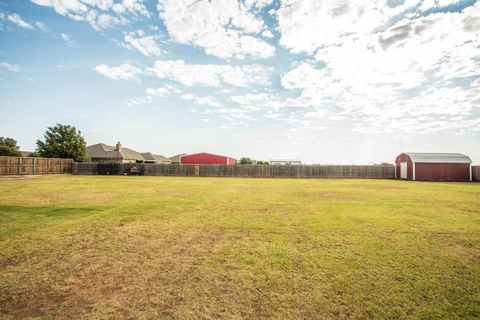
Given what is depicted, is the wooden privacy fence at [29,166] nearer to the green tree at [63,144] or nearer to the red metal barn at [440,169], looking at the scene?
the green tree at [63,144]

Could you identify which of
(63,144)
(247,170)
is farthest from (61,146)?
(247,170)

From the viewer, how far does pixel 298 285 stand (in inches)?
147

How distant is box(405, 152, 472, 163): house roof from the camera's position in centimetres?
3356

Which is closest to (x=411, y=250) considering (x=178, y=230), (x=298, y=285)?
(x=298, y=285)

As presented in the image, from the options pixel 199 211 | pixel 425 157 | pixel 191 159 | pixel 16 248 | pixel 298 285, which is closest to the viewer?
pixel 298 285

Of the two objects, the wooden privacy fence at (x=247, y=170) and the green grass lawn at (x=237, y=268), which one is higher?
the wooden privacy fence at (x=247, y=170)

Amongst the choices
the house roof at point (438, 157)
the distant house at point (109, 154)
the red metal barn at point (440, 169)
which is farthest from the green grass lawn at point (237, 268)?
the distant house at point (109, 154)

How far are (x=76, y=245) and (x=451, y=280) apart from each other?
7.15 m

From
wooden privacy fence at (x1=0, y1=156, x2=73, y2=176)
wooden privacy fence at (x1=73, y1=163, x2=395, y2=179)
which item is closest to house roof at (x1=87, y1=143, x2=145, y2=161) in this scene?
wooden privacy fence at (x1=73, y1=163, x2=395, y2=179)

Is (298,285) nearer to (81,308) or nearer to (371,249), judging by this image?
(371,249)

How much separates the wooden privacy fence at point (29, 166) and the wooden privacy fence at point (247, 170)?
254cm

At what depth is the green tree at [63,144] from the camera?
1829 inches

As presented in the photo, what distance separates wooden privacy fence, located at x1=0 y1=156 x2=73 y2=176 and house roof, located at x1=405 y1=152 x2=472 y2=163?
52.0 metres

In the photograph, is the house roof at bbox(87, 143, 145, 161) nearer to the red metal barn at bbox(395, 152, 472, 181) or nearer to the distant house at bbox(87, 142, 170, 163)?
the distant house at bbox(87, 142, 170, 163)
